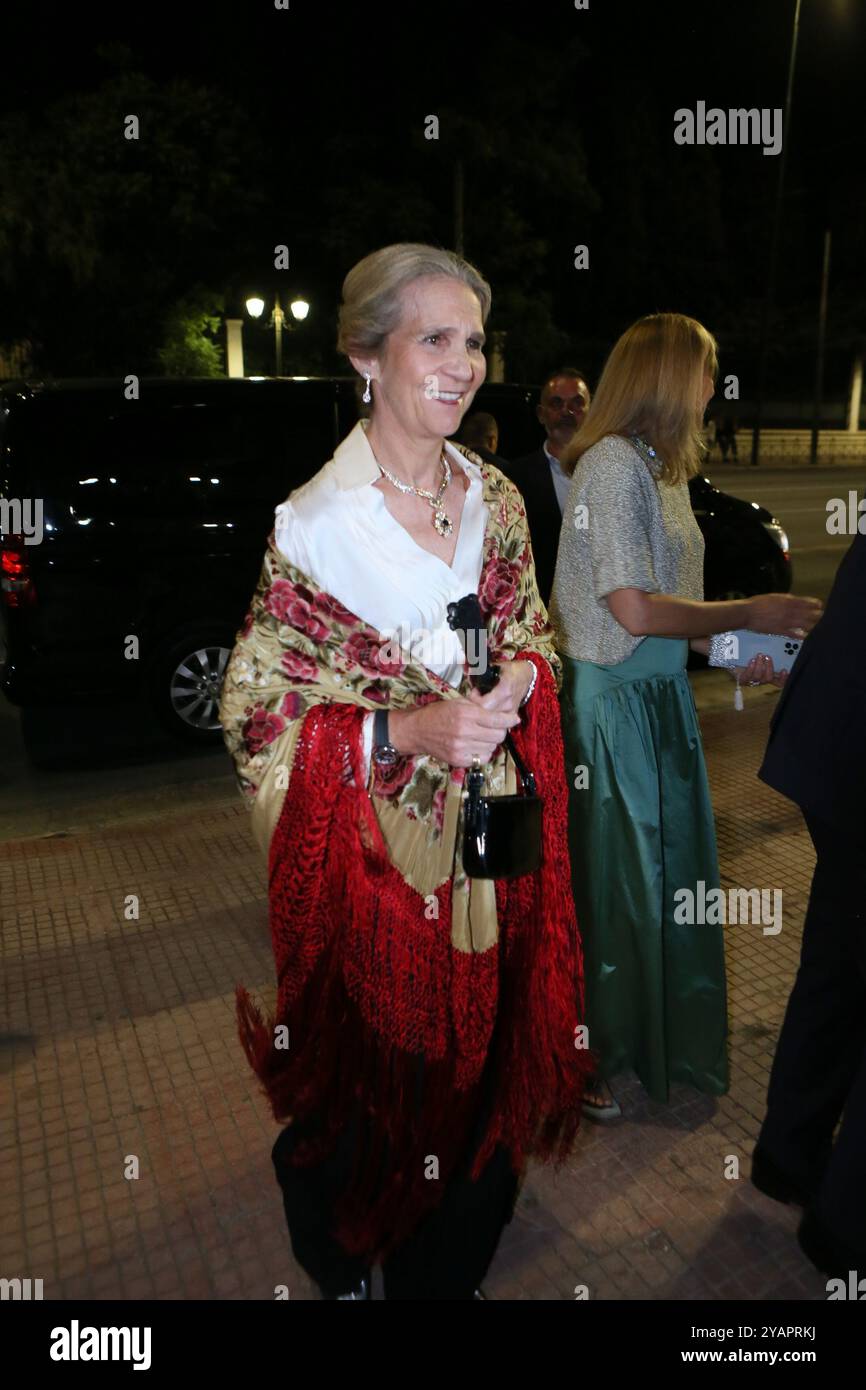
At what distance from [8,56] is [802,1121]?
69.6 ft

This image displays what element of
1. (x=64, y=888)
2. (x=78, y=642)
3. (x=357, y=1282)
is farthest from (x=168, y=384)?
(x=357, y=1282)

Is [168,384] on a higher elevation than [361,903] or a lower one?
higher

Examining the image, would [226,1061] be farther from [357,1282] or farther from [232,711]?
[232,711]

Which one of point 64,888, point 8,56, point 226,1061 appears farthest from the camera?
point 8,56

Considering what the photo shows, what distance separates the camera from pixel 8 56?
1789 cm

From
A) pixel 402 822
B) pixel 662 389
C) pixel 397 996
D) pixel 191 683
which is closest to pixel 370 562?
pixel 402 822

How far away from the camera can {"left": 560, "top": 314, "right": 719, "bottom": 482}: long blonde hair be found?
2379 mm

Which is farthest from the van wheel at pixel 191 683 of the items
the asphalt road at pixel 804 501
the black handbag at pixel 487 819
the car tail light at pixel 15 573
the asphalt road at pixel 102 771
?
the asphalt road at pixel 804 501

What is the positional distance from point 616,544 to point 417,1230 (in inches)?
58.5

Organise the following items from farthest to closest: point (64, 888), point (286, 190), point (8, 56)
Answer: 1. point (286, 190)
2. point (8, 56)
3. point (64, 888)

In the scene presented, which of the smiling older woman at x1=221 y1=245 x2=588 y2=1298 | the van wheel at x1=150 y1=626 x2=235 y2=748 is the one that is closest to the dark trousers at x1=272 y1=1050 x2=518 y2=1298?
the smiling older woman at x1=221 y1=245 x2=588 y2=1298

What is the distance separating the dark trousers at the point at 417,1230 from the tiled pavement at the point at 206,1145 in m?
0.20

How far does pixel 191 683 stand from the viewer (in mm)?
6070

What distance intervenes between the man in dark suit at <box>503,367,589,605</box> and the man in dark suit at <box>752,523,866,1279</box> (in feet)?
8.06
